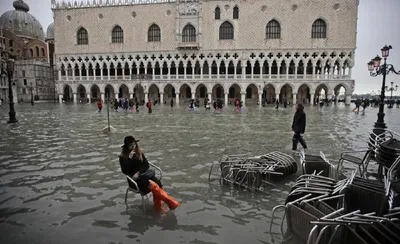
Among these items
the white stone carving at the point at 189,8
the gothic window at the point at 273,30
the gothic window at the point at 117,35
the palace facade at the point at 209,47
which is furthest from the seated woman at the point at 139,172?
the gothic window at the point at 117,35

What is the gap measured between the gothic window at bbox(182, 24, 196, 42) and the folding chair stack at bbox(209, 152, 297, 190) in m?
→ 40.8

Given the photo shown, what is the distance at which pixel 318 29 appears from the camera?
1674 inches

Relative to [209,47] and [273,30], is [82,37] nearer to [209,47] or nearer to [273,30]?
[209,47]

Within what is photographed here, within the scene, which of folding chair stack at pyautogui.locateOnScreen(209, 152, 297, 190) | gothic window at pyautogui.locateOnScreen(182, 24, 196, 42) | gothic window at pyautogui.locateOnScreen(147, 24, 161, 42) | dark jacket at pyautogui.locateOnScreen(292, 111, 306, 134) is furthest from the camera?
gothic window at pyautogui.locateOnScreen(147, 24, 161, 42)

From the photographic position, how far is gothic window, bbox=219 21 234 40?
43875 millimetres

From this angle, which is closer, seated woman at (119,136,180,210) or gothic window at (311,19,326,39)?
seated woman at (119,136,180,210)

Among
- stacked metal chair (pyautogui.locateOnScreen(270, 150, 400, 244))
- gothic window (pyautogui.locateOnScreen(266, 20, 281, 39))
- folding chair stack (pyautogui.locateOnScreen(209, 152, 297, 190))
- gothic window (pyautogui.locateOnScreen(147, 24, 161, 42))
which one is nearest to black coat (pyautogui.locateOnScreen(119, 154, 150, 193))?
folding chair stack (pyautogui.locateOnScreen(209, 152, 297, 190))

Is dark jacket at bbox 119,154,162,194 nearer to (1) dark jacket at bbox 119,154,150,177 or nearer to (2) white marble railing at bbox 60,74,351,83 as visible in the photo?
(1) dark jacket at bbox 119,154,150,177

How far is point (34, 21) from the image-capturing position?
73250mm

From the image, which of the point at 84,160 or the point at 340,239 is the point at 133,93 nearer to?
the point at 84,160

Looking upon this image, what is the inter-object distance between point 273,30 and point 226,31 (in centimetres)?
698

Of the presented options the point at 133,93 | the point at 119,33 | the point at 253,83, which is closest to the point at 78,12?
the point at 119,33

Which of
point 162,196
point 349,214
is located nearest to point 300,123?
point 162,196

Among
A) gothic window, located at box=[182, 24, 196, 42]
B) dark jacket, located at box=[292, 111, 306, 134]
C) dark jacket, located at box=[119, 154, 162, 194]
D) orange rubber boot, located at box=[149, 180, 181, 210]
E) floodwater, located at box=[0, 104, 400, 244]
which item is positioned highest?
gothic window, located at box=[182, 24, 196, 42]
